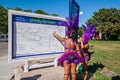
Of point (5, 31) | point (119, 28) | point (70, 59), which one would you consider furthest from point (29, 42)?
point (119, 28)

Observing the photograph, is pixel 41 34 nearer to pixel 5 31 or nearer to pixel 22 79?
pixel 22 79

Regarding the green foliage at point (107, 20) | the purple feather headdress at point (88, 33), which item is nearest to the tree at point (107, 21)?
the green foliage at point (107, 20)

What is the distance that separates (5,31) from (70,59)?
134 feet

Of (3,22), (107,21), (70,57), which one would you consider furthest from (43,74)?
(107,21)

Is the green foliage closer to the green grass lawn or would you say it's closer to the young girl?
the green grass lawn

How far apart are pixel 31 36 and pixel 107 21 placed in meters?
48.6

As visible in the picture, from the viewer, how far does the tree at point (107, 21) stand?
167 feet

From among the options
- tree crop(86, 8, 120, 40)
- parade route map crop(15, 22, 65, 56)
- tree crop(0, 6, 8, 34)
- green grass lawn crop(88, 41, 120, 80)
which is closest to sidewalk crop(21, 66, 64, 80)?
parade route map crop(15, 22, 65, 56)

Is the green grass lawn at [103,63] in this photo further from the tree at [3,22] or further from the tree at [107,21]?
the tree at [107,21]

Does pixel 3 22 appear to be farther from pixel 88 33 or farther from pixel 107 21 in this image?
pixel 88 33

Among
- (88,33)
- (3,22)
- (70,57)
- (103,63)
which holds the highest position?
(3,22)

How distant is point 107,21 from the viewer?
175 feet

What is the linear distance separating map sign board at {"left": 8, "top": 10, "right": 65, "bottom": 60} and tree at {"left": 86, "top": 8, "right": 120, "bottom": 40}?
146ft

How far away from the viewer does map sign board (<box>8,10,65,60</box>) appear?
19.6 feet
